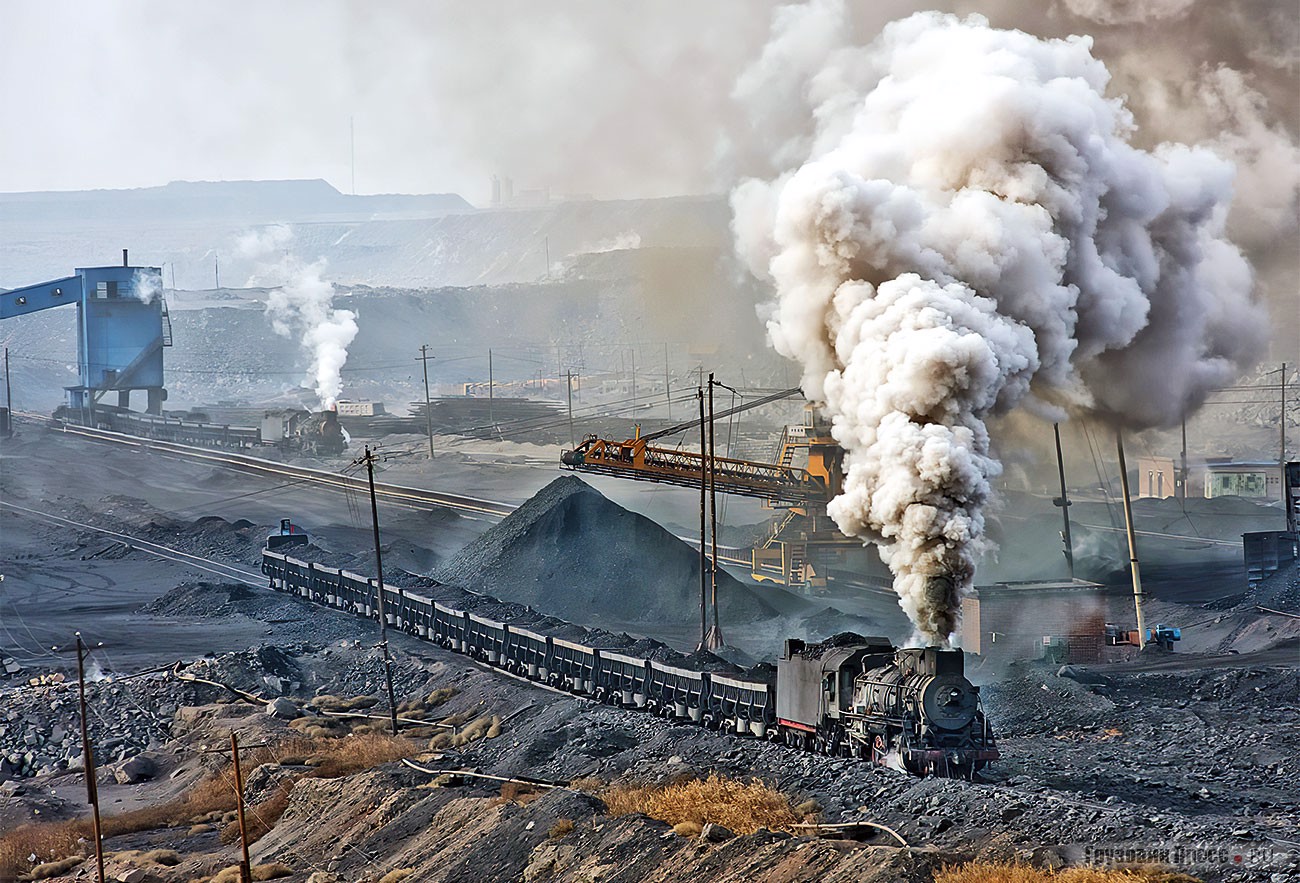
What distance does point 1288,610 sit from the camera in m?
58.0

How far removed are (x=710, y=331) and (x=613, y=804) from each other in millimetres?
132589

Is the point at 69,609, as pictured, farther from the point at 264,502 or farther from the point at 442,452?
the point at 442,452

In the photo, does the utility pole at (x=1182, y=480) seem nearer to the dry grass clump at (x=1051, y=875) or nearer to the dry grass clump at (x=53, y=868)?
the dry grass clump at (x=53, y=868)

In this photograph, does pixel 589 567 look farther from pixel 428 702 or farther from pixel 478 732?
pixel 478 732

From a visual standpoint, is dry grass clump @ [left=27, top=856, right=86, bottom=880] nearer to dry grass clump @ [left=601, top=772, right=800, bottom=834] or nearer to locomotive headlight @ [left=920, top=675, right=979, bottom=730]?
dry grass clump @ [left=601, top=772, right=800, bottom=834]

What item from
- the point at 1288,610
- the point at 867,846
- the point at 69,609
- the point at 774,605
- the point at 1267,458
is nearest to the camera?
the point at 867,846

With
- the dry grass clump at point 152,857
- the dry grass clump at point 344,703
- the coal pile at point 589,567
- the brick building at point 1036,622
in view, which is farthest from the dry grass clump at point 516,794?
the coal pile at point 589,567

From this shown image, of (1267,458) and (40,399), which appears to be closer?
(1267,458)

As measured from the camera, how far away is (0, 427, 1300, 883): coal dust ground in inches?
1030

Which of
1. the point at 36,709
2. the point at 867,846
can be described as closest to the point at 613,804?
the point at 867,846

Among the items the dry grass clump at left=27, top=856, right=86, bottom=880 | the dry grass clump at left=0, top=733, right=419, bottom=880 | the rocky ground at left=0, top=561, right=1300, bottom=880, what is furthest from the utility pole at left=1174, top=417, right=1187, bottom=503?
the dry grass clump at left=27, top=856, right=86, bottom=880

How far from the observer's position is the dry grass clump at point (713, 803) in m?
29.4

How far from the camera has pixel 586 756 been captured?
3772cm

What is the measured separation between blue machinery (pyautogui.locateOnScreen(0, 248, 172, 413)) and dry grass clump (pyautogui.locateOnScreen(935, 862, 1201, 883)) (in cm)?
9419
